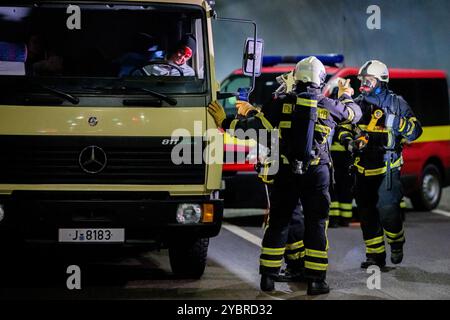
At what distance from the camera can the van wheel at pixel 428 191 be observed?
45.6 feet

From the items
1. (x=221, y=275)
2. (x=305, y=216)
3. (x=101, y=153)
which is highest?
(x=101, y=153)

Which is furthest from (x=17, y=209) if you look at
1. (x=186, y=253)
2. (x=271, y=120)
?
(x=271, y=120)

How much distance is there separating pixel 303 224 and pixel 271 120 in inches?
45.9

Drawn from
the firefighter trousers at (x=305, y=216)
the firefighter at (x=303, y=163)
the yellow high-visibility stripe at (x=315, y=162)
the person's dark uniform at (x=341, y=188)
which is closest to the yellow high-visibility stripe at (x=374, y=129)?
the firefighter at (x=303, y=163)

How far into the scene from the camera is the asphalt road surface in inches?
319

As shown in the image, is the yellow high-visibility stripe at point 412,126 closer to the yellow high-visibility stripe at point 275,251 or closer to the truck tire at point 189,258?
the yellow high-visibility stripe at point 275,251

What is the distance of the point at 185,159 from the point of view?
316 inches

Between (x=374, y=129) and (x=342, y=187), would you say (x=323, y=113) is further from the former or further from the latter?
(x=342, y=187)

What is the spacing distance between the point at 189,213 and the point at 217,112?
0.84m

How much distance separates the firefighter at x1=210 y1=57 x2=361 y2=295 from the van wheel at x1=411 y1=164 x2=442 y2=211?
588 centimetres

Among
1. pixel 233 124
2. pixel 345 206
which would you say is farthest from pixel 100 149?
pixel 345 206

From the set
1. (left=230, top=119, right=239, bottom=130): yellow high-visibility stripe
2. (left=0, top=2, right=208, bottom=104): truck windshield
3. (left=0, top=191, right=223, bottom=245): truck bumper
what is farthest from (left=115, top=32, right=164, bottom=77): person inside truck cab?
(left=0, top=191, right=223, bottom=245): truck bumper

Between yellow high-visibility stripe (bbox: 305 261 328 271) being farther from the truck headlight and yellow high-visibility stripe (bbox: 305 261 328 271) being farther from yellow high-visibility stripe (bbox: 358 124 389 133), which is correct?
yellow high-visibility stripe (bbox: 358 124 389 133)

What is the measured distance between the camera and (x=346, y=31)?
2280cm
